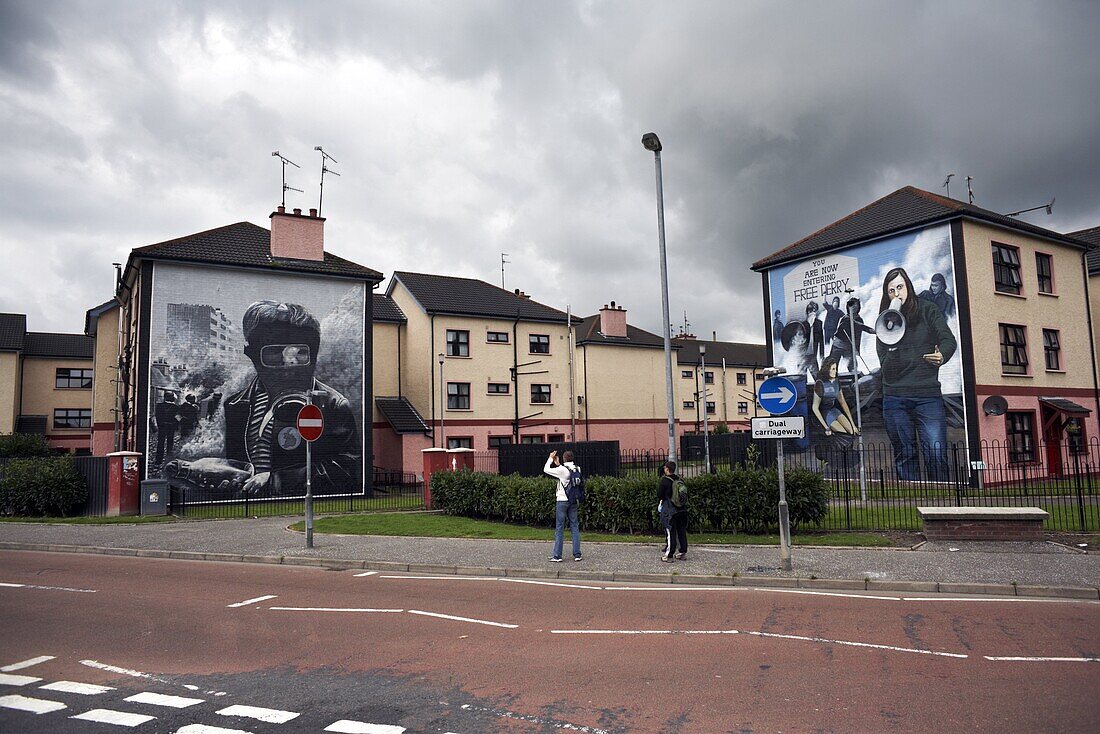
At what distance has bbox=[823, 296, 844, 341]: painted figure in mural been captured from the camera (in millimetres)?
28516

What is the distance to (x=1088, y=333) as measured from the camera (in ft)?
95.8

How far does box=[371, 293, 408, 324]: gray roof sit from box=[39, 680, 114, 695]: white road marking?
32.1 metres

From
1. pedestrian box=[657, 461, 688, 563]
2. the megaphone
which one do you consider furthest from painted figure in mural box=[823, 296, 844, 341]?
pedestrian box=[657, 461, 688, 563]

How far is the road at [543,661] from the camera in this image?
5.04m

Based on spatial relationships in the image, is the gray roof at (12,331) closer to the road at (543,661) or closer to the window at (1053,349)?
the road at (543,661)

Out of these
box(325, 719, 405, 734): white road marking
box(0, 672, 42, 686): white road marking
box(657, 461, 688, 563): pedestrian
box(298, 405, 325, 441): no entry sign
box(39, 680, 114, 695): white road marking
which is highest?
box(298, 405, 325, 441): no entry sign

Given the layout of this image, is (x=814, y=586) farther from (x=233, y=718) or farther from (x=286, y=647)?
(x=233, y=718)

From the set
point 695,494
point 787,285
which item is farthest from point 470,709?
point 787,285

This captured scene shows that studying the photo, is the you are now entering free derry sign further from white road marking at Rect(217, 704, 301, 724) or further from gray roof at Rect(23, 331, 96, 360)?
gray roof at Rect(23, 331, 96, 360)

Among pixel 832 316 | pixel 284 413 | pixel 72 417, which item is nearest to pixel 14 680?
Result: pixel 284 413

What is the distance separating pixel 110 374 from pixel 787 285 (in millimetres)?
30952

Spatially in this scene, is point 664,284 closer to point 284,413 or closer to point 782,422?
point 782,422

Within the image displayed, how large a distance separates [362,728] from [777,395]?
306 inches

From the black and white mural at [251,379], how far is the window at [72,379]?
26.2 m
